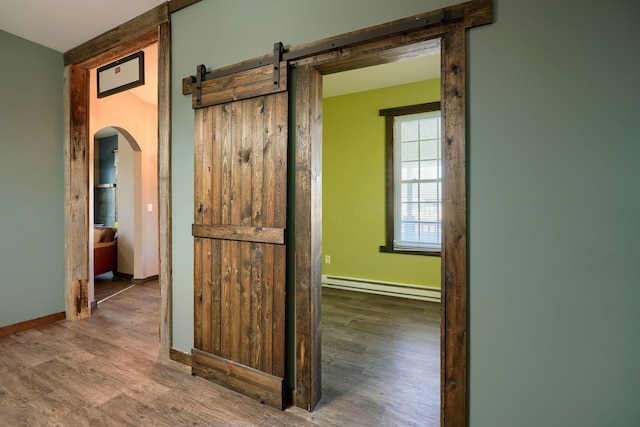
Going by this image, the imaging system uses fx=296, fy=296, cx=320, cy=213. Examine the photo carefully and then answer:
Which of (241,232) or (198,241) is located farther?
(198,241)

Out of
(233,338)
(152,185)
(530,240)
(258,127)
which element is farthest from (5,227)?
(530,240)

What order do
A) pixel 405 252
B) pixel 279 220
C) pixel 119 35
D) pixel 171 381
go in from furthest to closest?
pixel 405 252
pixel 119 35
pixel 171 381
pixel 279 220

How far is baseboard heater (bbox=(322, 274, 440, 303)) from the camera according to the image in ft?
12.8

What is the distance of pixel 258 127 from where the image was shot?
192 centimetres

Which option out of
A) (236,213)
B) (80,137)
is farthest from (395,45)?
(80,137)

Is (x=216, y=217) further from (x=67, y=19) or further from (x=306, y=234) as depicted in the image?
(x=67, y=19)

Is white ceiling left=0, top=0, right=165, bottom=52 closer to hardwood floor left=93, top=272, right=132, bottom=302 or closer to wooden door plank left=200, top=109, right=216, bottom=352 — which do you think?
wooden door plank left=200, top=109, right=216, bottom=352

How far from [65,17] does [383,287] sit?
4490 mm

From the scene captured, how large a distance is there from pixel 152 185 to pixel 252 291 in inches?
161

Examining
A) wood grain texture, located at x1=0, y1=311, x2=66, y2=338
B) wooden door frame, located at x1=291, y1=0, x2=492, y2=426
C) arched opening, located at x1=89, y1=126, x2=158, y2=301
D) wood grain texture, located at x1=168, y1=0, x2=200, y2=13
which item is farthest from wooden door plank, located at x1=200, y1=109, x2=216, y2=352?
arched opening, located at x1=89, y1=126, x2=158, y2=301

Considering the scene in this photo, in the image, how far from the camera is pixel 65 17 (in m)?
2.61

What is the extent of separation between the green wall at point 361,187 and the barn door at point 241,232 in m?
2.67

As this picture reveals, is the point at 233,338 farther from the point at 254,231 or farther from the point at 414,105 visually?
the point at 414,105

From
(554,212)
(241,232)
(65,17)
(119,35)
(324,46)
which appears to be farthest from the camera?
(119,35)
